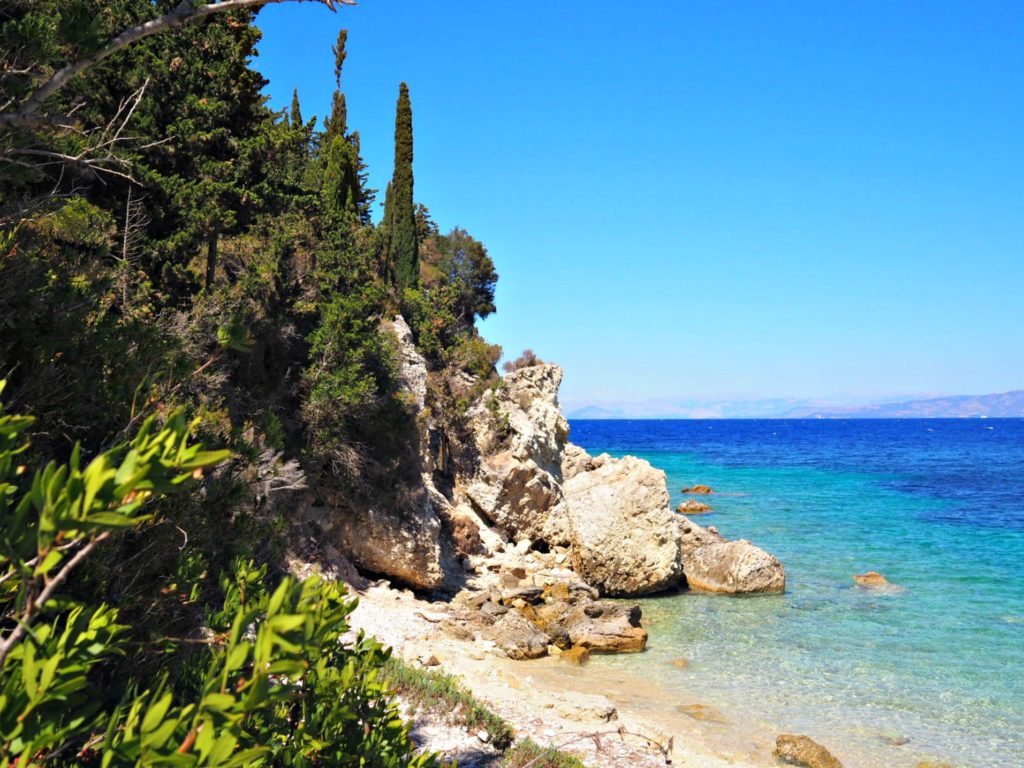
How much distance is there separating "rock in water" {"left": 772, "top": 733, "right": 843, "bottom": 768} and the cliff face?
9.55 meters

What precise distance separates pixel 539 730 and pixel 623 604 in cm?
906

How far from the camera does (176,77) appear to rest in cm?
1499

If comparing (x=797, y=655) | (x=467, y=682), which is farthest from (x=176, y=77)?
(x=797, y=655)

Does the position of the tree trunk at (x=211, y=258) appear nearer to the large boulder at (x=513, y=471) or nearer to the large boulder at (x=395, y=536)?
the large boulder at (x=395, y=536)

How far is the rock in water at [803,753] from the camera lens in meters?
10.6

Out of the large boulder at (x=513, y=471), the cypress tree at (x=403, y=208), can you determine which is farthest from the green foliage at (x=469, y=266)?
the large boulder at (x=513, y=471)

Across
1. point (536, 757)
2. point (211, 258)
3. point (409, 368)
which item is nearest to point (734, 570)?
point (409, 368)

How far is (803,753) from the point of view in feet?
35.4

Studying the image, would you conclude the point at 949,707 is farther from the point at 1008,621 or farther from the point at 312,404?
the point at 312,404

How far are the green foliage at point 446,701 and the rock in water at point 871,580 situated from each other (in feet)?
54.7

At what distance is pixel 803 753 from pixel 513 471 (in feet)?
45.7

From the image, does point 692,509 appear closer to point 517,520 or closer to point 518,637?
point 517,520

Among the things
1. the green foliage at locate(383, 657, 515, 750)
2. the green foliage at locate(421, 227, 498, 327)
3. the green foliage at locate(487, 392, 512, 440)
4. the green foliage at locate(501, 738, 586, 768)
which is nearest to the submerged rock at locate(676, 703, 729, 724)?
the green foliage at locate(383, 657, 515, 750)

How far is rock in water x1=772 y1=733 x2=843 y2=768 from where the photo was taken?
10648 mm
